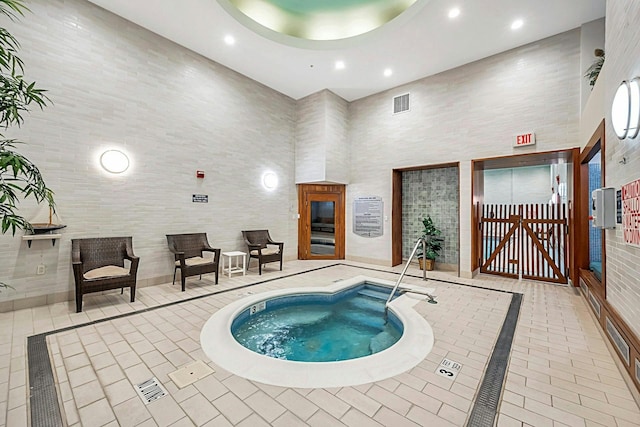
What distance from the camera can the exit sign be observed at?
5062 millimetres

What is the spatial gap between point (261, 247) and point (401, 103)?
493 cm

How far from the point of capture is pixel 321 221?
26.2 ft

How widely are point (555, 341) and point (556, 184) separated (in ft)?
34.9

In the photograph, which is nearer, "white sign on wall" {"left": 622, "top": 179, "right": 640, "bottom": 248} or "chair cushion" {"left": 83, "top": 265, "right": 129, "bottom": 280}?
"white sign on wall" {"left": 622, "top": 179, "right": 640, "bottom": 248}

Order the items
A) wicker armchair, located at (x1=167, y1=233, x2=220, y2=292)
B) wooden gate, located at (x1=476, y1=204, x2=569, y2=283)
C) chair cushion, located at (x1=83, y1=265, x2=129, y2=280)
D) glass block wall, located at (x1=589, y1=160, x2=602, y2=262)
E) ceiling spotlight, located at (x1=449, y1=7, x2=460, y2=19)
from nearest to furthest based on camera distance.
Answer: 1. chair cushion, located at (x1=83, y1=265, x2=129, y2=280)
2. ceiling spotlight, located at (x1=449, y1=7, x2=460, y2=19)
3. glass block wall, located at (x1=589, y1=160, x2=602, y2=262)
4. wicker armchair, located at (x1=167, y1=233, x2=220, y2=292)
5. wooden gate, located at (x1=476, y1=204, x2=569, y2=283)

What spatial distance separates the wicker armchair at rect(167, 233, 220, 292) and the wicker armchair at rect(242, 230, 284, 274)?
977 mm

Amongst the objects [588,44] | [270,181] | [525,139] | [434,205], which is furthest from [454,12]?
[270,181]

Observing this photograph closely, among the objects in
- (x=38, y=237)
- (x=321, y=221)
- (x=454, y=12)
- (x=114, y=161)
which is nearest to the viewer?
(x=38, y=237)

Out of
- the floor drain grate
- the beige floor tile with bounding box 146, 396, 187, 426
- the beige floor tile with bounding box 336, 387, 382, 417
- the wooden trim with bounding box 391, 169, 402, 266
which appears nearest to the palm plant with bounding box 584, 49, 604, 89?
the wooden trim with bounding box 391, 169, 402, 266

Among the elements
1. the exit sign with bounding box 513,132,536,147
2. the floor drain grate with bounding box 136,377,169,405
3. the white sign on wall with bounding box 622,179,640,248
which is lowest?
the floor drain grate with bounding box 136,377,169,405

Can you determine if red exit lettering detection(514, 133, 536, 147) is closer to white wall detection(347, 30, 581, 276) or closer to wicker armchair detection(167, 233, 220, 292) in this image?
white wall detection(347, 30, 581, 276)

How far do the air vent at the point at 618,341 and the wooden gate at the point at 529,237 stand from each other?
300cm

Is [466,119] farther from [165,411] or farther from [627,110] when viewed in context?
[165,411]

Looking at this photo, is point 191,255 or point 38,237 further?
point 191,255
